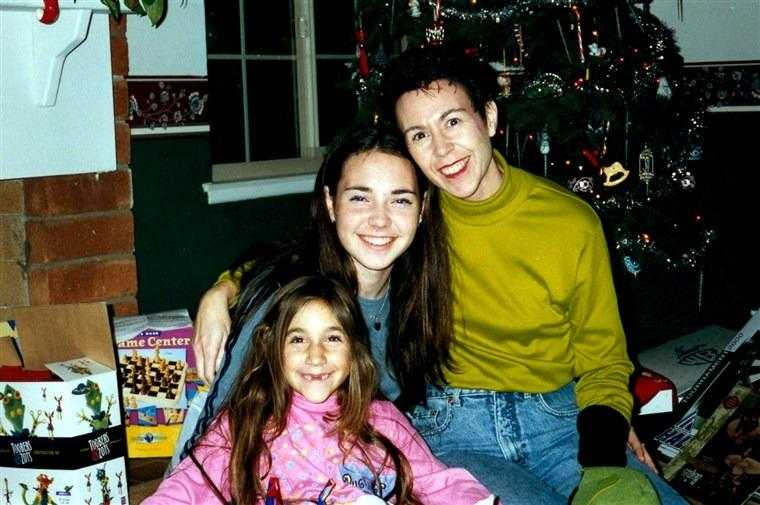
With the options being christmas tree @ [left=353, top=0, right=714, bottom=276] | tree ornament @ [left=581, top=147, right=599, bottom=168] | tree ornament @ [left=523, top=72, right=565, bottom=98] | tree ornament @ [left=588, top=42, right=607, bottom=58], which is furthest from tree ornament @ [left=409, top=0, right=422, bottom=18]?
tree ornament @ [left=581, top=147, right=599, bottom=168]

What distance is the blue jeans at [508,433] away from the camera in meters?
1.66

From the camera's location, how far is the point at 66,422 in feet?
5.97

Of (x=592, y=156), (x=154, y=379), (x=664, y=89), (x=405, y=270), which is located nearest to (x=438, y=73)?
(x=405, y=270)

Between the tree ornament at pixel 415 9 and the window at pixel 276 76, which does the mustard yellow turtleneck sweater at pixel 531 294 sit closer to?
the tree ornament at pixel 415 9

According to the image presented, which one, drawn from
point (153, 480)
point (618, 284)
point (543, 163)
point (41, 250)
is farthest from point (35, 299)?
point (618, 284)

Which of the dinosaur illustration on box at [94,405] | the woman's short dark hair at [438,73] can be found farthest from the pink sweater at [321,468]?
the woman's short dark hair at [438,73]

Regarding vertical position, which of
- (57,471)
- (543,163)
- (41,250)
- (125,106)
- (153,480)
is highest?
(125,106)

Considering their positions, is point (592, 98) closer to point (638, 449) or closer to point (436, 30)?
point (436, 30)

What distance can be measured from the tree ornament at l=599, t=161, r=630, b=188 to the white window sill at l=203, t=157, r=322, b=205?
3.32 feet

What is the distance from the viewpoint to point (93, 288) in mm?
2408

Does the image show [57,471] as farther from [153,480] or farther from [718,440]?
[718,440]

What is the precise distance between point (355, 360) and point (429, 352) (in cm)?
19

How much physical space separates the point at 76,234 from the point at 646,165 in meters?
1.69

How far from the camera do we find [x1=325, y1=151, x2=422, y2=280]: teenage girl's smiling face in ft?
5.41
